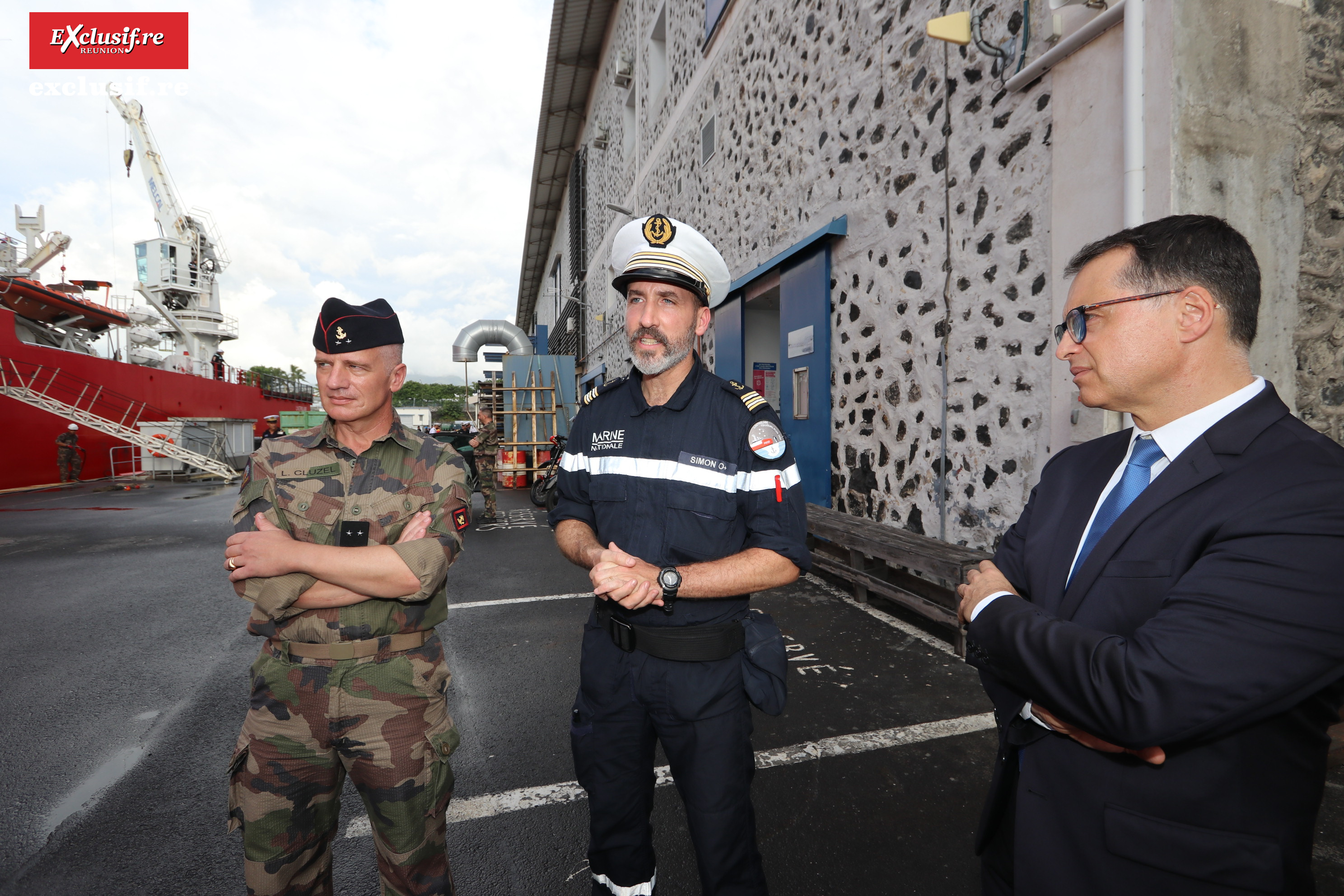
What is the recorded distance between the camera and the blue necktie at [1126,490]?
50.1 inches

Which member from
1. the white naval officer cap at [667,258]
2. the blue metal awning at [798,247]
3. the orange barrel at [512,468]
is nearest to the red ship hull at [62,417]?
the orange barrel at [512,468]

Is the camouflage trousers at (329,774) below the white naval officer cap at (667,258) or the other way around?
below

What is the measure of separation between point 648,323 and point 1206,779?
1.64 metres

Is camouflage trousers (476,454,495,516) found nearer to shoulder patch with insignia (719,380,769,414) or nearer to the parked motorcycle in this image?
the parked motorcycle

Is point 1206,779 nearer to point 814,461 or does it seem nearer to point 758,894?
point 758,894

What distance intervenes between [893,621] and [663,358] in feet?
11.6

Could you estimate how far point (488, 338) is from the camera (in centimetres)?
2603

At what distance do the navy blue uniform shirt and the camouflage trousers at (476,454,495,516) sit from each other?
26.3 feet

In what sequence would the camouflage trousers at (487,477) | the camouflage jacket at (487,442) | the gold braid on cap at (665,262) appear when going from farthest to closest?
the camouflage jacket at (487,442)
the camouflage trousers at (487,477)
the gold braid on cap at (665,262)

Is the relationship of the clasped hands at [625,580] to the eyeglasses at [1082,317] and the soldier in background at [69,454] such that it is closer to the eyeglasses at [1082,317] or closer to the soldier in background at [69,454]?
the eyeglasses at [1082,317]

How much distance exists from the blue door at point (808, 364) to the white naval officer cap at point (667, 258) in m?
4.21

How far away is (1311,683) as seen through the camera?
98 centimetres

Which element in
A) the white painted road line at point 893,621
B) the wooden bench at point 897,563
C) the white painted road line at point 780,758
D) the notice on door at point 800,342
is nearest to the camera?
the white painted road line at point 780,758

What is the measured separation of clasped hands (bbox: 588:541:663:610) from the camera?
155cm
